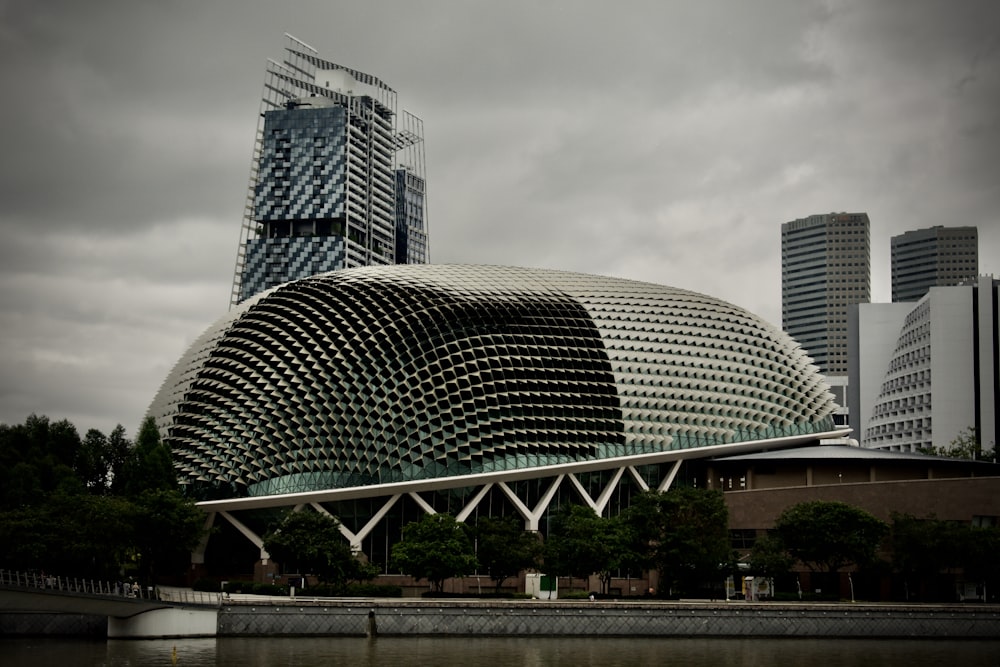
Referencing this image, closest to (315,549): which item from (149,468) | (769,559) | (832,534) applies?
(149,468)

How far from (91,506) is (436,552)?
78.0 ft

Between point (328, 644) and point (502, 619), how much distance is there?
470 inches

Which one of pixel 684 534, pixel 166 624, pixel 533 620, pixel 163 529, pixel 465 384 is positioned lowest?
pixel 166 624

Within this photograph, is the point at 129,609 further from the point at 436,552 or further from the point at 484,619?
the point at 436,552

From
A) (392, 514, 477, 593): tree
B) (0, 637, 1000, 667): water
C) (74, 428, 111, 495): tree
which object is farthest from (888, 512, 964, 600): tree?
(74, 428, 111, 495): tree

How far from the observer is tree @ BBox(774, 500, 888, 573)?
323 ft

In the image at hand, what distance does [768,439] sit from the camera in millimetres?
124812

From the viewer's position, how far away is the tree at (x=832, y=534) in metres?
98.5

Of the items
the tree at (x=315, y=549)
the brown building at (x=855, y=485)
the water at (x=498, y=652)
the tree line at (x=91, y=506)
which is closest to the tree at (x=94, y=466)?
the tree line at (x=91, y=506)

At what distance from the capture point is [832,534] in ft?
324

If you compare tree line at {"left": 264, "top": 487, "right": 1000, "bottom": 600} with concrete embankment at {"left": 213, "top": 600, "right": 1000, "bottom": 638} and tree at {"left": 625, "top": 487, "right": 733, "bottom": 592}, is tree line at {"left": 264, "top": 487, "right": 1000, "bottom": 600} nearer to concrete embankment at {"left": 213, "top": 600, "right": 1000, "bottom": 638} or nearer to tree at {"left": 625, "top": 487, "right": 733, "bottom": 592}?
tree at {"left": 625, "top": 487, "right": 733, "bottom": 592}

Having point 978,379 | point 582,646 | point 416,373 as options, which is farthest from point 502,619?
point 978,379

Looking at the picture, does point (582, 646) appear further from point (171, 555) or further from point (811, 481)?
point (811, 481)

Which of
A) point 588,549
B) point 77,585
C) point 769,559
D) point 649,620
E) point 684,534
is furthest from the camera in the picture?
point 684,534
